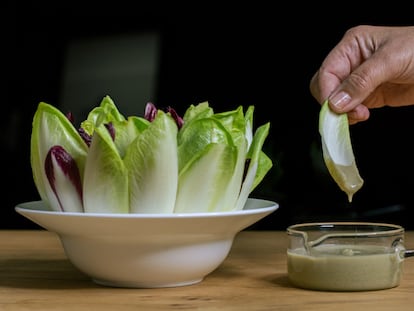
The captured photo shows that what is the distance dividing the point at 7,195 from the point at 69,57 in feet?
1.30

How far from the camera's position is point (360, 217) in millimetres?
1997

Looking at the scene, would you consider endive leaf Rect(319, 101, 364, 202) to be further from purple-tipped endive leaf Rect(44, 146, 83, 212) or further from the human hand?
purple-tipped endive leaf Rect(44, 146, 83, 212)

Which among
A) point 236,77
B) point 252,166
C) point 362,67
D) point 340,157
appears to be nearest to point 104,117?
point 252,166

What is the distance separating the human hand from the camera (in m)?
1.00

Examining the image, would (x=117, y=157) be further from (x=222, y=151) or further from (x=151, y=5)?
(x=151, y=5)

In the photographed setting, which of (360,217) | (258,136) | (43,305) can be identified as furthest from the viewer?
(360,217)

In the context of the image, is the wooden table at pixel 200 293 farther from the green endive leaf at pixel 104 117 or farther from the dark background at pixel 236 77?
the dark background at pixel 236 77

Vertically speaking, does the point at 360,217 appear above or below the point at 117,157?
below

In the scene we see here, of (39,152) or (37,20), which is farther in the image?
(37,20)

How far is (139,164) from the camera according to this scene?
75 centimetres

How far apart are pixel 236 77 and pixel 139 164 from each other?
128 cm

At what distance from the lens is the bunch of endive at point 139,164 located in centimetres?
75

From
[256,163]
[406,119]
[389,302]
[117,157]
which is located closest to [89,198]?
[117,157]

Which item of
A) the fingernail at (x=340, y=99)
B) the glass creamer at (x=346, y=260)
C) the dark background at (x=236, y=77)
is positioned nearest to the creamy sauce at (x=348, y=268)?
the glass creamer at (x=346, y=260)
